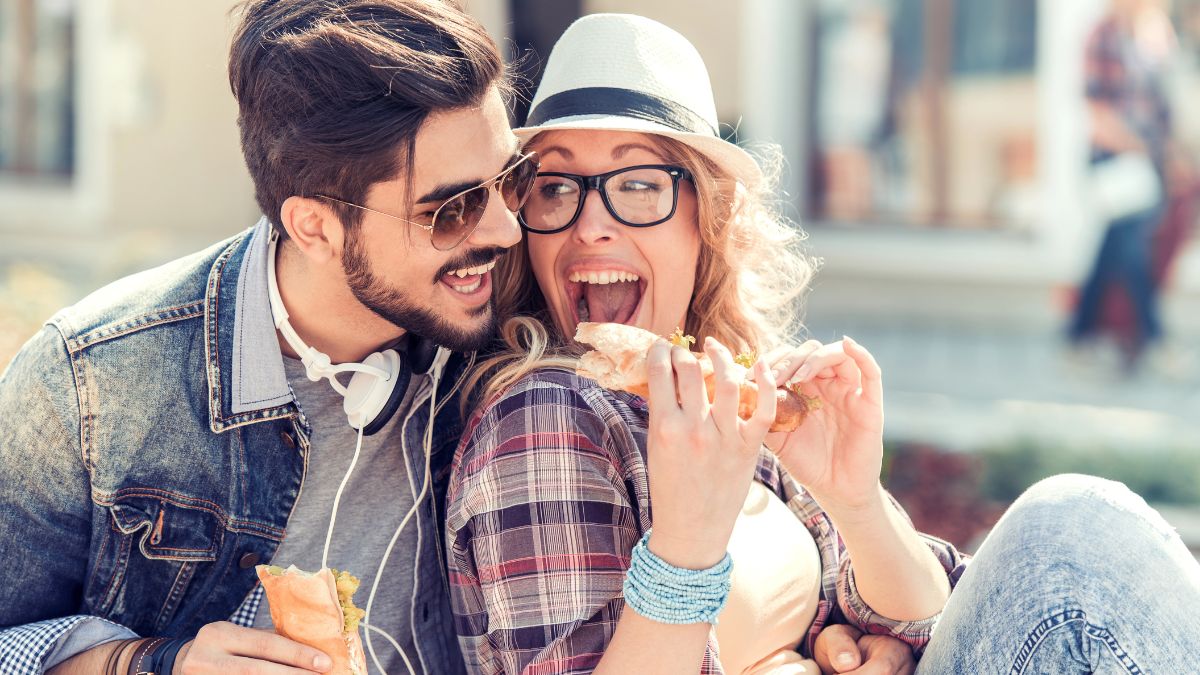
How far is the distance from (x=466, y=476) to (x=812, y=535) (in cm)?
84

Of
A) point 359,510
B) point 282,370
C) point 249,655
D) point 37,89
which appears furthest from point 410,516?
point 37,89

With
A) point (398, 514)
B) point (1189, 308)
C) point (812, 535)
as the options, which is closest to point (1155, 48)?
point (1189, 308)

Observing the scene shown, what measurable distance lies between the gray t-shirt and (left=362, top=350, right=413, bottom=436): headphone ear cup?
0.03 metres

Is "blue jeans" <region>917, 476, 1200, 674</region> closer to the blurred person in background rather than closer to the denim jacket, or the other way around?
the denim jacket

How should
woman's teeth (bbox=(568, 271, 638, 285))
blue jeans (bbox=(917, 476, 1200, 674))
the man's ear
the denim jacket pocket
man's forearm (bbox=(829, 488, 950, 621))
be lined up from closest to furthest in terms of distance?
blue jeans (bbox=(917, 476, 1200, 674)) → the denim jacket pocket → the man's ear → man's forearm (bbox=(829, 488, 950, 621)) → woman's teeth (bbox=(568, 271, 638, 285))

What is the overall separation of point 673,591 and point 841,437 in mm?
647

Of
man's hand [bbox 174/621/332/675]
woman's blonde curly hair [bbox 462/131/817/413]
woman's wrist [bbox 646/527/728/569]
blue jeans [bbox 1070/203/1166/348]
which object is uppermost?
woman's blonde curly hair [bbox 462/131/817/413]

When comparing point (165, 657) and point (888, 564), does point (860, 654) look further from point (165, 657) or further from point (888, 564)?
point (165, 657)

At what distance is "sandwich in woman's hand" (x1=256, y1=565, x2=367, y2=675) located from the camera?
2303 millimetres

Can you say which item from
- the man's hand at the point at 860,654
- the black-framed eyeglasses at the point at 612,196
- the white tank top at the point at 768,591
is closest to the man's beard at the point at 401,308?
the black-framed eyeglasses at the point at 612,196

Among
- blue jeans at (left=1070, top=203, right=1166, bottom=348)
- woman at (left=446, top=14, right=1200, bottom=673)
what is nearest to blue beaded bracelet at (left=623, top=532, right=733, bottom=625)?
woman at (left=446, top=14, right=1200, bottom=673)

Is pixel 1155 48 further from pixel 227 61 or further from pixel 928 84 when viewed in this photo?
pixel 227 61

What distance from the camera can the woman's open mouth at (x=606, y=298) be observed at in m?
2.91

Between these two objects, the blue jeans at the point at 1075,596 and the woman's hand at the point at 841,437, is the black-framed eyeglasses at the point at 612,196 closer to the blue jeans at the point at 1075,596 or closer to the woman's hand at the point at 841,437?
the woman's hand at the point at 841,437
